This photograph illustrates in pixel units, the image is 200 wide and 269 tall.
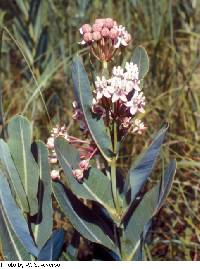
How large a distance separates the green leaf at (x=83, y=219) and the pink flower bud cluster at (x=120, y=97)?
6.3 inches

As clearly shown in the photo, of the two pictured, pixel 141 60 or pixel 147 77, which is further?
pixel 147 77

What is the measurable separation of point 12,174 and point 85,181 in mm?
139

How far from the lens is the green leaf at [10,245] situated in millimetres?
1178

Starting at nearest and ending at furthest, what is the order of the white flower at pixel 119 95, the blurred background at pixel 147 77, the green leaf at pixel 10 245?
the white flower at pixel 119 95 < the green leaf at pixel 10 245 < the blurred background at pixel 147 77

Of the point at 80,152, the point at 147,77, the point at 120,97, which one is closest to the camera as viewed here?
the point at 120,97

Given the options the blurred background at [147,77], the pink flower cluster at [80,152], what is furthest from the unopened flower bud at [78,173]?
the blurred background at [147,77]

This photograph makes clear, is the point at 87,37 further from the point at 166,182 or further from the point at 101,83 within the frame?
the point at 166,182

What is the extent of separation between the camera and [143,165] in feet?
3.68

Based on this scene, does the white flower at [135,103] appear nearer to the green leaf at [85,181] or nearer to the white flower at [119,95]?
the white flower at [119,95]

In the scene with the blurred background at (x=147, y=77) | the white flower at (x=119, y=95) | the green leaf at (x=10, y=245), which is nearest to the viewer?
the white flower at (x=119, y=95)

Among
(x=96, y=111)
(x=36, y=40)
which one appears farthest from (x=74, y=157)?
(x=36, y=40)

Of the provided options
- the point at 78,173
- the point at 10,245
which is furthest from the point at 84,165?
the point at 10,245

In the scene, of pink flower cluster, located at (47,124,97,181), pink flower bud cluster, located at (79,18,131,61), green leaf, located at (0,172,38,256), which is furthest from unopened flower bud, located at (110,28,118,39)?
green leaf, located at (0,172,38,256)

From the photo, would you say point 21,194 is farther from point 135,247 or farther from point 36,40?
point 36,40
